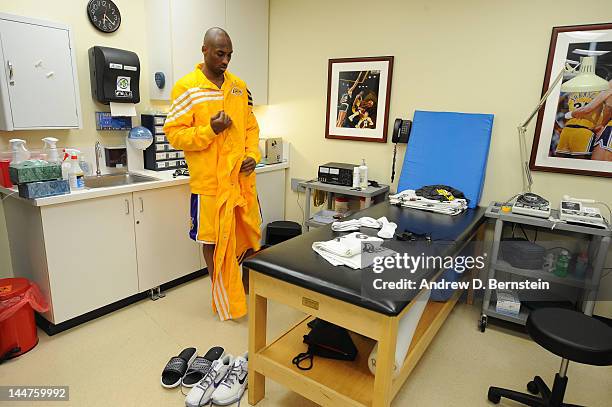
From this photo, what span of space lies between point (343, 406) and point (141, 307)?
1756 millimetres

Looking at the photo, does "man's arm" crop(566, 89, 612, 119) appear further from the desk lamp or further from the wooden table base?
the wooden table base

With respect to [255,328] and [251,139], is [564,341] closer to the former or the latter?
[255,328]

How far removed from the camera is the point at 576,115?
2.46 metres

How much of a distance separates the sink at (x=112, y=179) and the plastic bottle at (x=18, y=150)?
0.47 m

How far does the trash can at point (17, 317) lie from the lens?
208 centimetres

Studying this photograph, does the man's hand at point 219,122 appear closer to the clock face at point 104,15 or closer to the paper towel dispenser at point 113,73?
the paper towel dispenser at point 113,73

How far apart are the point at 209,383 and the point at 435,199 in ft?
5.82

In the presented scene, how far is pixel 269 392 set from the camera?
6.32ft

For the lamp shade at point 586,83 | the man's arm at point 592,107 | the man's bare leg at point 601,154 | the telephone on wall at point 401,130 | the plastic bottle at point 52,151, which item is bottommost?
the plastic bottle at point 52,151

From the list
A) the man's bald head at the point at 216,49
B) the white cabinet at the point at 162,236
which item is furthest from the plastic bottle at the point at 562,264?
the white cabinet at the point at 162,236

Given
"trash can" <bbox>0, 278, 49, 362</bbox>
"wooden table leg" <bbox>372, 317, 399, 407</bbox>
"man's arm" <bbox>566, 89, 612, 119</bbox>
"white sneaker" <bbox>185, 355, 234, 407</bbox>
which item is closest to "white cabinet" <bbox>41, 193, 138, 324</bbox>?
"trash can" <bbox>0, 278, 49, 362</bbox>

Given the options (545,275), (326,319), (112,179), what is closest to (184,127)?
(112,179)

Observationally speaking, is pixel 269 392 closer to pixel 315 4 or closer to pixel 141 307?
pixel 141 307

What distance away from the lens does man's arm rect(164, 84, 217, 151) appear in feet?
7.40
